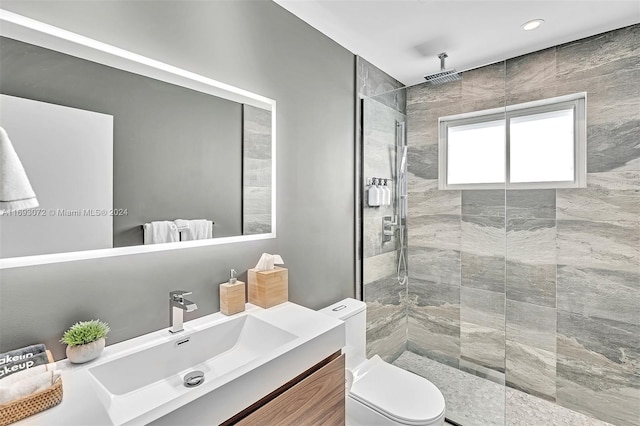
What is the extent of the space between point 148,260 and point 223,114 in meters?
0.74

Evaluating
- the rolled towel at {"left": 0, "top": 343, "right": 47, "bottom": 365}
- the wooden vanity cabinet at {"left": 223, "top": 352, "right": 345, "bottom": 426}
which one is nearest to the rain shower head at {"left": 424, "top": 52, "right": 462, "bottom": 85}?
the wooden vanity cabinet at {"left": 223, "top": 352, "right": 345, "bottom": 426}

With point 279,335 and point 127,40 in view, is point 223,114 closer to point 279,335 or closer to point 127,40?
point 127,40

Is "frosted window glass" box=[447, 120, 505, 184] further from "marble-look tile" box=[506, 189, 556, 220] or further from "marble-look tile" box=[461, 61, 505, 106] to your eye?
"marble-look tile" box=[506, 189, 556, 220]

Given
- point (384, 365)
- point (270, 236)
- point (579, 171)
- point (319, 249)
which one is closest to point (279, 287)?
point (270, 236)

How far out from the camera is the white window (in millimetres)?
2094

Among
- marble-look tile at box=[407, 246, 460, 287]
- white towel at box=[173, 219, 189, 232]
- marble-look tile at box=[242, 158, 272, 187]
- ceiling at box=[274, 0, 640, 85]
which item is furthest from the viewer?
marble-look tile at box=[407, 246, 460, 287]

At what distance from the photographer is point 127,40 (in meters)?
1.17

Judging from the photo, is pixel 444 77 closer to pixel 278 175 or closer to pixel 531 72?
pixel 531 72

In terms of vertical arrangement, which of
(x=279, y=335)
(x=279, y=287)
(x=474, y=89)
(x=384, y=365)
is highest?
(x=474, y=89)

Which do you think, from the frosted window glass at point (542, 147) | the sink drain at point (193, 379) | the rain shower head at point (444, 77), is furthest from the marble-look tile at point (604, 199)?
the sink drain at point (193, 379)

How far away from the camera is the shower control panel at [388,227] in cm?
231

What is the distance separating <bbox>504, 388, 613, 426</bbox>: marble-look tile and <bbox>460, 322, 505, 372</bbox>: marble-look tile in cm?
38

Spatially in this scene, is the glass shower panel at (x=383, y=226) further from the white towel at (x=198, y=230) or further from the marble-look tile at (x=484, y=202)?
the white towel at (x=198, y=230)

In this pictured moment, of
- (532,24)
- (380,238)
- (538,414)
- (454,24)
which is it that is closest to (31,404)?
(380,238)
